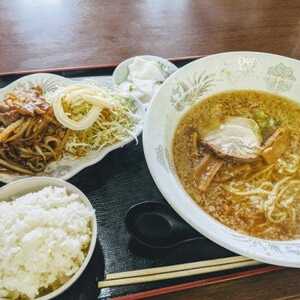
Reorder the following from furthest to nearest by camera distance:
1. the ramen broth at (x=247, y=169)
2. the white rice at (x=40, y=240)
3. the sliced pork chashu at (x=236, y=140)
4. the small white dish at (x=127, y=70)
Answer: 1. the small white dish at (x=127, y=70)
2. the sliced pork chashu at (x=236, y=140)
3. the ramen broth at (x=247, y=169)
4. the white rice at (x=40, y=240)

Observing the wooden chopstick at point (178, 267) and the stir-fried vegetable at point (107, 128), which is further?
the stir-fried vegetable at point (107, 128)

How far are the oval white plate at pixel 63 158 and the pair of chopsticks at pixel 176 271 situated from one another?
43 cm

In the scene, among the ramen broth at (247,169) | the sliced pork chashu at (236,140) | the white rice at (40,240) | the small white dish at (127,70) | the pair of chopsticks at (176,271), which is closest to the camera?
the white rice at (40,240)

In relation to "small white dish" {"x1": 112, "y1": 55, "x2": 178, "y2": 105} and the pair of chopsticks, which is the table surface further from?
the pair of chopsticks

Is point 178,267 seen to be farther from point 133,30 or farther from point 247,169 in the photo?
point 133,30

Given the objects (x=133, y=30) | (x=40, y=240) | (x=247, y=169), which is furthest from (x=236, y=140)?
(x=133, y=30)

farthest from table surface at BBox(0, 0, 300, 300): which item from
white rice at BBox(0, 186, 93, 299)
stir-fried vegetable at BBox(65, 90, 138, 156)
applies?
white rice at BBox(0, 186, 93, 299)

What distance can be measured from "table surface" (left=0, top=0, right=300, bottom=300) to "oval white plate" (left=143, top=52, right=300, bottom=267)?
402mm

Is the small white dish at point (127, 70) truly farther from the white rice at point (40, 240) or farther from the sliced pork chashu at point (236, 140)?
the white rice at point (40, 240)

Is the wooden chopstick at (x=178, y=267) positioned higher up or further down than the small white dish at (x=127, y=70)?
further down

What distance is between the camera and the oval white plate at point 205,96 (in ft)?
3.60

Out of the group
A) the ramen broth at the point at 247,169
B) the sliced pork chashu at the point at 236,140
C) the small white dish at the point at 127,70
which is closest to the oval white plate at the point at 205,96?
the ramen broth at the point at 247,169

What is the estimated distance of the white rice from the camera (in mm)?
1021

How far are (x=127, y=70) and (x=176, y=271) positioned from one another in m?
1.02
